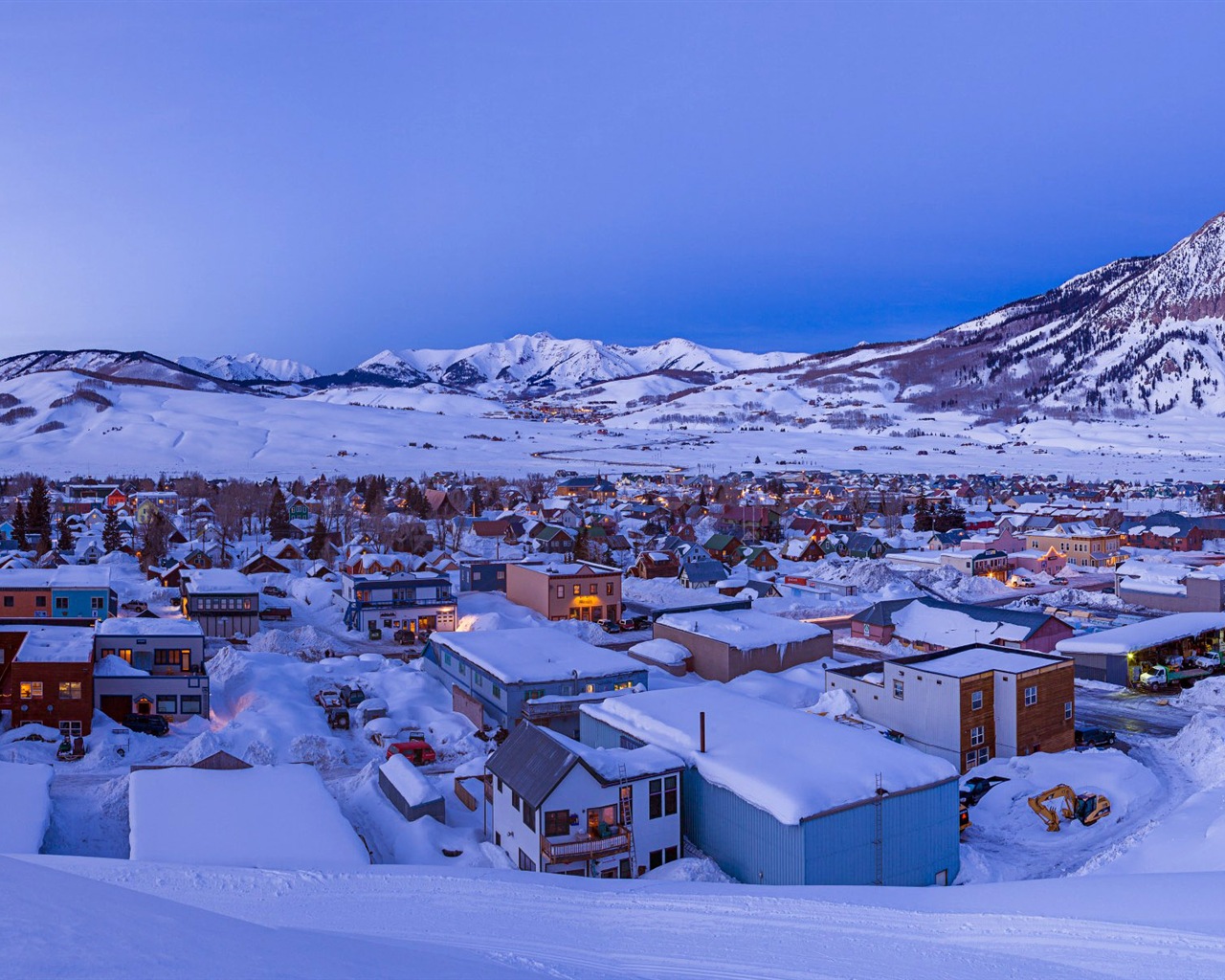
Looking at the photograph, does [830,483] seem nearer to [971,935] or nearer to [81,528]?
[81,528]

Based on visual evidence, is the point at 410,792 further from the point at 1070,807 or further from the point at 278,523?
the point at 278,523

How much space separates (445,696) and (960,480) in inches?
2216

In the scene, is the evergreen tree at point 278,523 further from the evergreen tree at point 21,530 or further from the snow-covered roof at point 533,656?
the snow-covered roof at point 533,656

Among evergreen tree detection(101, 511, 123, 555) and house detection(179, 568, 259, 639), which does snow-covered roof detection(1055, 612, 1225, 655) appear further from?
evergreen tree detection(101, 511, 123, 555)

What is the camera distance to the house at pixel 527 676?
13938 millimetres

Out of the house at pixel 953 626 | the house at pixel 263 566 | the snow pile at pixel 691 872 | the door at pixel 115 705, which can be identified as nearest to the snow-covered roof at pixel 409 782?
the snow pile at pixel 691 872

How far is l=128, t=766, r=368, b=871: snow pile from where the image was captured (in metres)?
8.83

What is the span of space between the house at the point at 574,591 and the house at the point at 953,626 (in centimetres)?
600

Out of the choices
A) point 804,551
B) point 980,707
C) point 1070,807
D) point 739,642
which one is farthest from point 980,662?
point 804,551

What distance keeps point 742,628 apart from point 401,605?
28.2 feet

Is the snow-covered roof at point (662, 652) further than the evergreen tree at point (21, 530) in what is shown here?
No

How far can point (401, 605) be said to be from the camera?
22.7 m

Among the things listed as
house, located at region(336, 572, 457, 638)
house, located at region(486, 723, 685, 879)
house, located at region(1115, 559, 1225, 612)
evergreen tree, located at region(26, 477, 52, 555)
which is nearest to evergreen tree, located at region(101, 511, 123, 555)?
evergreen tree, located at region(26, 477, 52, 555)

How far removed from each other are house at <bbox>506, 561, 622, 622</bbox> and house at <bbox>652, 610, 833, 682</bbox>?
425 centimetres
